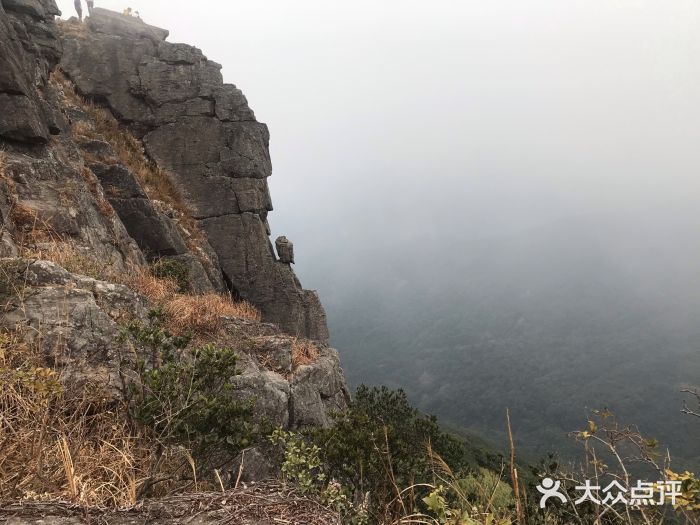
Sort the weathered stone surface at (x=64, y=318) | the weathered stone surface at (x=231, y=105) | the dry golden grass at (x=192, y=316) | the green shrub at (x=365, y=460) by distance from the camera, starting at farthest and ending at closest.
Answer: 1. the weathered stone surface at (x=231, y=105)
2. the dry golden grass at (x=192, y=316)
3. the green shrub at (x=365, y=460)
4. the weathered stone surface at (x=64, y=318)

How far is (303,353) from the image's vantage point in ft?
38.8

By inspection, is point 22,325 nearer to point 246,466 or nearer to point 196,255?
point 246,466

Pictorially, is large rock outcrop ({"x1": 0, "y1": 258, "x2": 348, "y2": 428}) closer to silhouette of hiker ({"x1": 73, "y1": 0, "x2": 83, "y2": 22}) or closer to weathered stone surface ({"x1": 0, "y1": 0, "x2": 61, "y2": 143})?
weathered stone surface ({"x1": 0, "y1": 0, "x2": 61, "y2": 143})

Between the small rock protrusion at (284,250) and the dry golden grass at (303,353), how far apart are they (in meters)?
12.2

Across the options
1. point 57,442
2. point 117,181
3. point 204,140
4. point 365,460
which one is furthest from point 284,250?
point 57,442

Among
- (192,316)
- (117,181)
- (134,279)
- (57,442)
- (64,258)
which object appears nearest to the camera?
(57,442)

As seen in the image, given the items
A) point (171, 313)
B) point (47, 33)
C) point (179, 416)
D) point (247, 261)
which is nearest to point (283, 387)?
point (171, 313)

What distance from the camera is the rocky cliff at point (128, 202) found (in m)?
5.88

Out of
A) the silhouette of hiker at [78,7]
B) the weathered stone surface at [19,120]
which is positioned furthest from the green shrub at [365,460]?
the silhouette of hiker at [78,7]

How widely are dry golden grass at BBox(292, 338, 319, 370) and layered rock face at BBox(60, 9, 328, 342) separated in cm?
1052

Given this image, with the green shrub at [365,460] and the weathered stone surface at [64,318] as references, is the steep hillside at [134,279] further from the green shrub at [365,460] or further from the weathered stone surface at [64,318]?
the green shrub at [365,460]

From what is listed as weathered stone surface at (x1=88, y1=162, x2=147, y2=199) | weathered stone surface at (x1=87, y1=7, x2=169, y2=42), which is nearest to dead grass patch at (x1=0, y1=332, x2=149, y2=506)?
weathered stone surface at (x1=88, y1=162, x2=147, y2=199)

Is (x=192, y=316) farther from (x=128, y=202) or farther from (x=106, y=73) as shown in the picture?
(x=106, y=73)

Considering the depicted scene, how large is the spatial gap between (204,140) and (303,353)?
1628 centimetres
